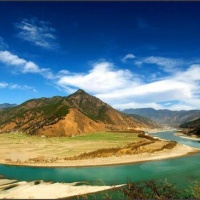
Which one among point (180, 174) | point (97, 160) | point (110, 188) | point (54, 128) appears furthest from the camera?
point (54, 128)

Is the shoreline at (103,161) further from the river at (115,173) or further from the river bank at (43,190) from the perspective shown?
the river bank at (43,190)

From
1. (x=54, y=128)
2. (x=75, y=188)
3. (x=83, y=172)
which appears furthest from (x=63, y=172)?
(x=54, y=128)

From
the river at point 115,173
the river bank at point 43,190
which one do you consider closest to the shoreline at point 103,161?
the river at point 115,173

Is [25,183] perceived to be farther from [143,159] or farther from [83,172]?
[143,159]

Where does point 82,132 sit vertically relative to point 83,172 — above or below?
above

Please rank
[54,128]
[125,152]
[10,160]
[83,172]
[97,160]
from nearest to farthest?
1. [83,172]
2. [97,160]
3. [10,160]
4. [125,152]
5. [54,128]

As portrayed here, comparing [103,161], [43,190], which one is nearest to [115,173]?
[103,161]

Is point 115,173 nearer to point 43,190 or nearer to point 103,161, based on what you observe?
point 103,161

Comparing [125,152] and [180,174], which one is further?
[125,152]
